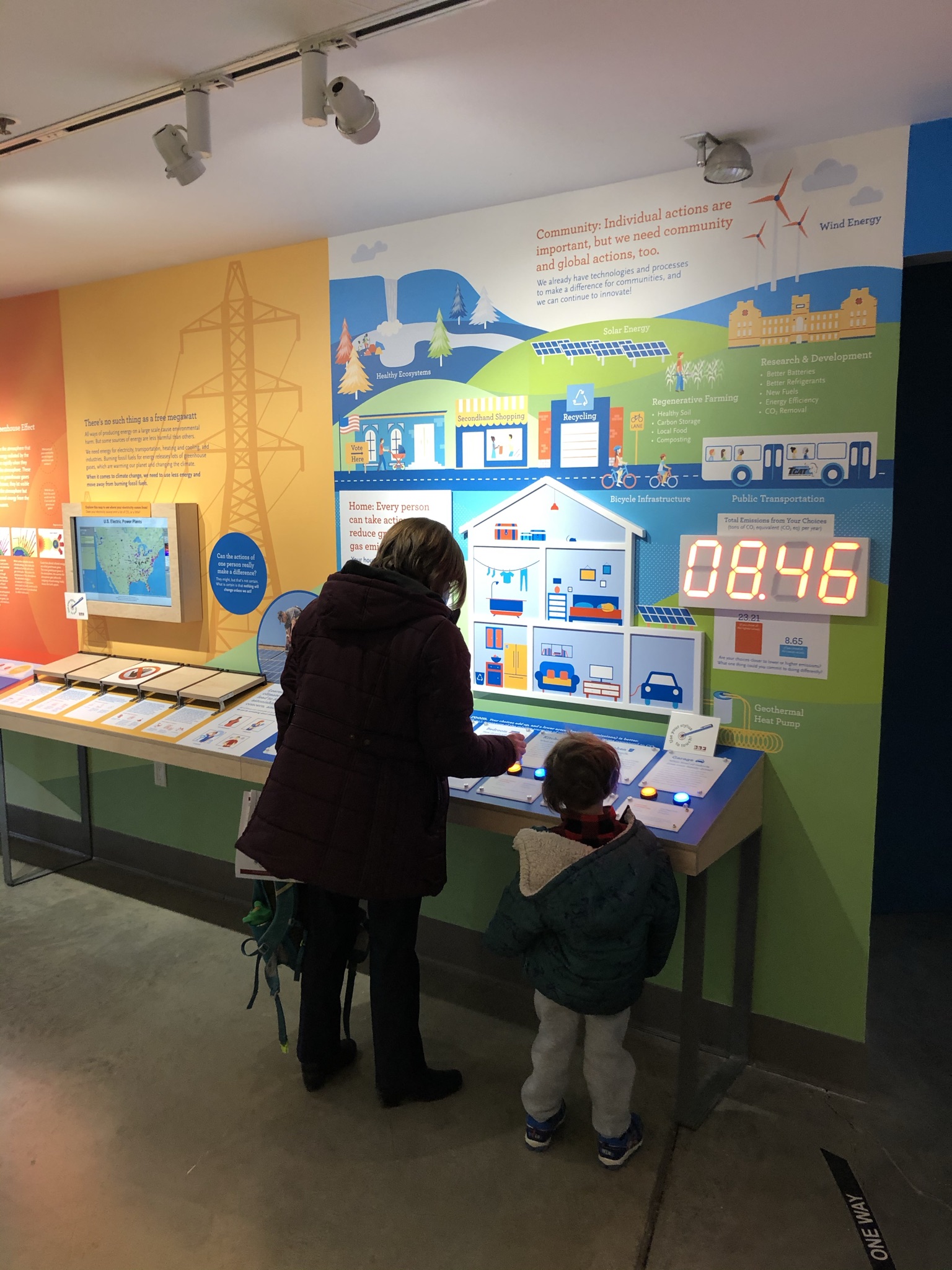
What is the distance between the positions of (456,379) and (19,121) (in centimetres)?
143

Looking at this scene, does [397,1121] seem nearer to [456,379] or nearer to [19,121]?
[456,379]

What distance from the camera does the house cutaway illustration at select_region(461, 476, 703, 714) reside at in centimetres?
273

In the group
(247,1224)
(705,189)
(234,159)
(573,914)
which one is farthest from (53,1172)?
(705,189)

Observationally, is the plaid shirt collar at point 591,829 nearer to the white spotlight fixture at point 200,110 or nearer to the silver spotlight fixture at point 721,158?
the silver spotlight fixture at point 721,158

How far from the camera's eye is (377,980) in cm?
236

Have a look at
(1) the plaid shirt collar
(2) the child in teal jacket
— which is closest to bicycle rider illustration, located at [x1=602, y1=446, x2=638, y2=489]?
(2) the child in teal jacket

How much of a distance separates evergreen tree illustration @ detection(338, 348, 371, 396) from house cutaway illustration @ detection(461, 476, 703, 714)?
2.25ft

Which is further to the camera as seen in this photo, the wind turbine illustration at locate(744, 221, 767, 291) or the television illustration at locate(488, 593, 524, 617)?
the television illustration at locate(488, 593, 524, 617)

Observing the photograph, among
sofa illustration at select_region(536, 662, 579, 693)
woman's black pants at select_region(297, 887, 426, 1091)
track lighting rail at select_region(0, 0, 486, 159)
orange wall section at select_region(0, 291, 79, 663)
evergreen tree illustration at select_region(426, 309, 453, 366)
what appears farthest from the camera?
orange wall section at select_region(0, 291, 79, 663)

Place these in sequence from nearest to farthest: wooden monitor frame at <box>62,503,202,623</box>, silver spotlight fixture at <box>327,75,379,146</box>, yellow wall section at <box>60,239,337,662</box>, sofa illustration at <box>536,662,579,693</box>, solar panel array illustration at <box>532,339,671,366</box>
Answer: silver spotlight fixture at <box>327,75,379,146</box>, solar panel array illustration at <box>532,339,671,366</box>, sofa illustration at <box>536,662,579,693</box>, yellow wall section at <box>60,239,337,662</box>, wooden monitor frame at <box>62,503,202,623</box>

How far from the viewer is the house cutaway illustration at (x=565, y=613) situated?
8.96 ft

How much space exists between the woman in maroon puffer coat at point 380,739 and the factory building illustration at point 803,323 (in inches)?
42.9

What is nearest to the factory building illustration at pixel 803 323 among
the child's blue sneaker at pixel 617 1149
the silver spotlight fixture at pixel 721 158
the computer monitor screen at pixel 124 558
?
the silver spotlight fixture at pixel 721 158

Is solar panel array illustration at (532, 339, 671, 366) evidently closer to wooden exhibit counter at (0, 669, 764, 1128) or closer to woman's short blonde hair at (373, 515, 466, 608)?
woman's short blonde hair at (373, 515, 466, 608)
